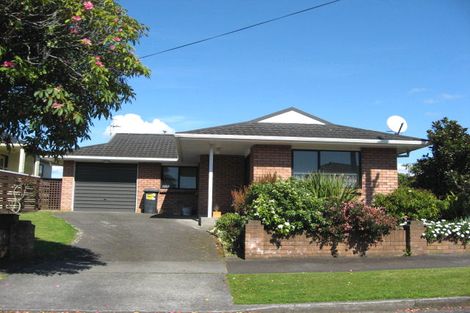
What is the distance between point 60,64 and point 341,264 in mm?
7530

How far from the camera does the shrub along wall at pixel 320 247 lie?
12.7 metres

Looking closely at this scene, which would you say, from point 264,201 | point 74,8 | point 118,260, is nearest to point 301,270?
point 264,201

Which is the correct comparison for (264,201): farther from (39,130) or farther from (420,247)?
(39,130)

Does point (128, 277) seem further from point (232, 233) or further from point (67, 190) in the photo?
point (67, 190)

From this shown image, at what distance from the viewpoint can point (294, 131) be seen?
17375mm

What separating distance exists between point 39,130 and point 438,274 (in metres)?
8.15

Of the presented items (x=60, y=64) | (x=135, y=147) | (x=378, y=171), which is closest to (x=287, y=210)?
(x=378, y=171)

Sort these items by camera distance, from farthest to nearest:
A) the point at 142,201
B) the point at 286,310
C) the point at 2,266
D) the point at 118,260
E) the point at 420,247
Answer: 1. the point at 142,201
2. the point at 420,247
3. the point at 118,260
4. the point at 2,266
5. the point at 286,310

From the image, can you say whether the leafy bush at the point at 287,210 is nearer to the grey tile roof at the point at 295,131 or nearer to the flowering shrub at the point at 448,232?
the flowering shrub at the point at 448,232

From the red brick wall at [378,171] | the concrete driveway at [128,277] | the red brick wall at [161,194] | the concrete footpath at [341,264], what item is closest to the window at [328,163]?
the red brick wall at [378,171]

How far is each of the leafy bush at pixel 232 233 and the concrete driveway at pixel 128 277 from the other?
14.9 inches

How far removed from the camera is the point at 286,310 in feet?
25.6

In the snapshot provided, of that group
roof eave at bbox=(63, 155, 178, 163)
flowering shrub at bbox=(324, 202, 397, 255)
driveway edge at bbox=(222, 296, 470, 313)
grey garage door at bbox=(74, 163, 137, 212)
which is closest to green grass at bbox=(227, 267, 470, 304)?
driveway edge at bbox=(222, 296, 470, 313)

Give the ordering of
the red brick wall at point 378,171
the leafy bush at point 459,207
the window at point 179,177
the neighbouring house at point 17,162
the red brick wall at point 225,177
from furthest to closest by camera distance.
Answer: the neighbouring house at point 17,162 → the window at point 179,177 → the red brick wall at point 225,177 → the red brick wall at point 378,171 → the leafy bush at point 459,207
